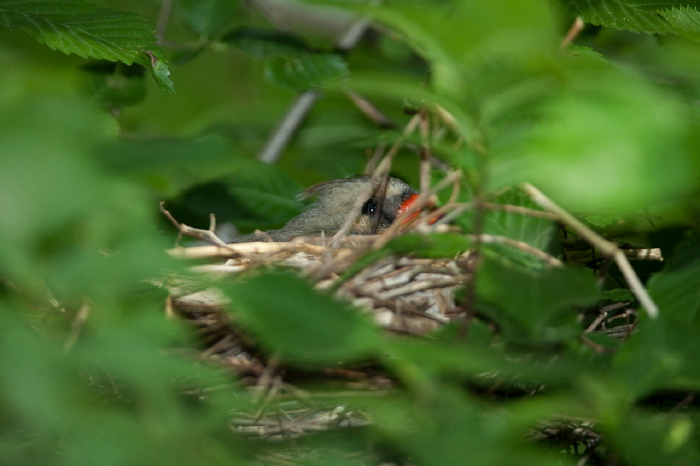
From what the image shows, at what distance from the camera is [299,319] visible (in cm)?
88

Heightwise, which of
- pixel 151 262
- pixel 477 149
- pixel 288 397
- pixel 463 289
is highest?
pixel 477 149

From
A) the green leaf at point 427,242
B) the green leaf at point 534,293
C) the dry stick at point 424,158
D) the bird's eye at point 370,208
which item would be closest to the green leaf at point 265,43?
the bird's eye at point 370,208

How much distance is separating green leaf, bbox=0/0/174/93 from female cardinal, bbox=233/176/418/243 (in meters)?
1.19

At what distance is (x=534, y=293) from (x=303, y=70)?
5.28ft

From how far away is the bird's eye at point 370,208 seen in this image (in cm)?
312

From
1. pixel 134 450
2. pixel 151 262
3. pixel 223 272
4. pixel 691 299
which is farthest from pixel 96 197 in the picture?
pixel 691 299

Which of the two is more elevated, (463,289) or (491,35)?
(491,35)

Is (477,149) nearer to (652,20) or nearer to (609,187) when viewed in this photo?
(609,187)

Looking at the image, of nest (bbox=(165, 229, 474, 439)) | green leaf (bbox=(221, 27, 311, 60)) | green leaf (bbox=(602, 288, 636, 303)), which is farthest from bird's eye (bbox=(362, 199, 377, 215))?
green leaf (bbox=(602, 288, 636, 303))

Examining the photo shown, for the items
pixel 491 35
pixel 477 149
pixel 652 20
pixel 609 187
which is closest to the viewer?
pixel 609 187

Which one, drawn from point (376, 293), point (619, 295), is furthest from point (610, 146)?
point (619, 295)

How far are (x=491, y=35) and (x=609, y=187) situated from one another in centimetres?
25

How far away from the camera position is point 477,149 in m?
1.02

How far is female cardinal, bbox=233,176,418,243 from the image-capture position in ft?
10.2
